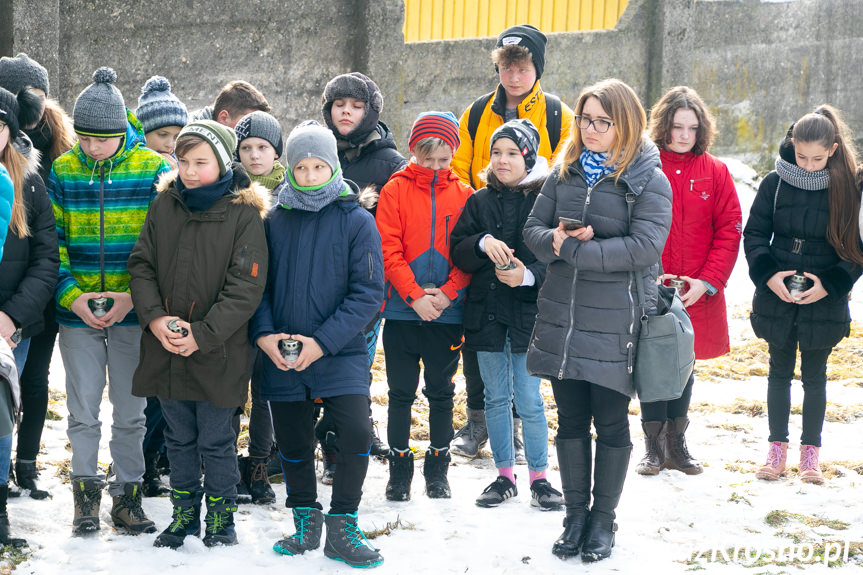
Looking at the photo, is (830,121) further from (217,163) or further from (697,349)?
(217,163)

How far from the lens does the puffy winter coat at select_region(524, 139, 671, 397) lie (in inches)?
150

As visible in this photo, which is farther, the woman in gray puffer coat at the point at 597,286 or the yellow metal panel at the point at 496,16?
the yellow metal panel at the point at 496,16

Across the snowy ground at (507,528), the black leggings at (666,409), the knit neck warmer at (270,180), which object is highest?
the knit neck warmer at (270,180)

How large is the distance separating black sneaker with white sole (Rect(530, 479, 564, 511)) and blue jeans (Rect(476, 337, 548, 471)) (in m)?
0.08

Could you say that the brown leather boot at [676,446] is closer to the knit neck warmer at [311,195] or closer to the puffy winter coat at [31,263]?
the knit neck warmer at [311,195]

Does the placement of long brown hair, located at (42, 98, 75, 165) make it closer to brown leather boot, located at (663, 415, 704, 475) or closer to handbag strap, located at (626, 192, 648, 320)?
handbag strap, located at (626, 192, 648, 320)

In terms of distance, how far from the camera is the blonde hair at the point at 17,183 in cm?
383

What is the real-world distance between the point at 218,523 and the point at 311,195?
137 cm

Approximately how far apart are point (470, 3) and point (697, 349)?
710cm

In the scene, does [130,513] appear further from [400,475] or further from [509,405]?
[509,405]

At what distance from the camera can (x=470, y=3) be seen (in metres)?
11.1

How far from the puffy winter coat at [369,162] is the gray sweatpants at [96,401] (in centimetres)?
141

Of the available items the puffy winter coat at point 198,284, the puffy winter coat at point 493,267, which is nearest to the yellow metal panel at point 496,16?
the puffy winter coat at point 493,267

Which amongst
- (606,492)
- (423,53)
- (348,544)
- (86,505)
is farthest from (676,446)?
(423,53)
